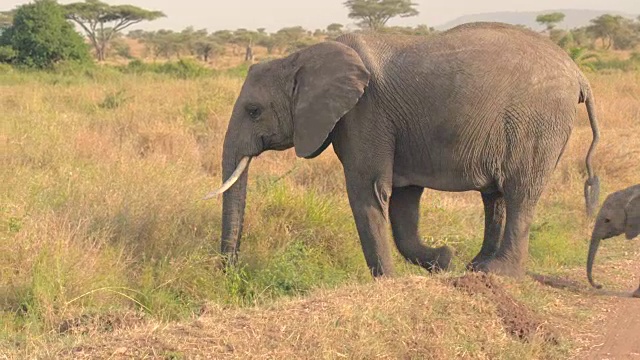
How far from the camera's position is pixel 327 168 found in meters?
9.18

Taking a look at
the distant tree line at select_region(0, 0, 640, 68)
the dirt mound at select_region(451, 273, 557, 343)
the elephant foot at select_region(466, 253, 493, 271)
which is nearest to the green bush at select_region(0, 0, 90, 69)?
the distant tree line at select_region(0, 0, 640, 68)

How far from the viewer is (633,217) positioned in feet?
18.0

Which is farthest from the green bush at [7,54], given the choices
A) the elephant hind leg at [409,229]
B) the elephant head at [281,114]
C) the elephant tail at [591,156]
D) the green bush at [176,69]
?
the elephant tail at [591,156]

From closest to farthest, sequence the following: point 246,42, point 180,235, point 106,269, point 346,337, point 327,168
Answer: point 346,337, point 106,269, point 180,235, point 327,168, point 246,42

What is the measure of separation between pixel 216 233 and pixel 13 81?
13.9m

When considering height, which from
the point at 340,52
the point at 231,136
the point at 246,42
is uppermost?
the point at 340,52

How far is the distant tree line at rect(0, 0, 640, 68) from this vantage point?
77.3 feet

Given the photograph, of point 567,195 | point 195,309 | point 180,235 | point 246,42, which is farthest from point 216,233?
point 246,42

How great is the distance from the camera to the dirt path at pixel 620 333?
4477mm

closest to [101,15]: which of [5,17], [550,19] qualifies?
[5,17]

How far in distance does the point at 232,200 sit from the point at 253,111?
0.66 meters

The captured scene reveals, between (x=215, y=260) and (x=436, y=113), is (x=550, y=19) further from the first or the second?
(x=215, y=260)

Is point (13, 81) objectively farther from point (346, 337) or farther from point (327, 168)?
point (346, 337)

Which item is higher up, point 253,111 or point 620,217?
point 253,111
